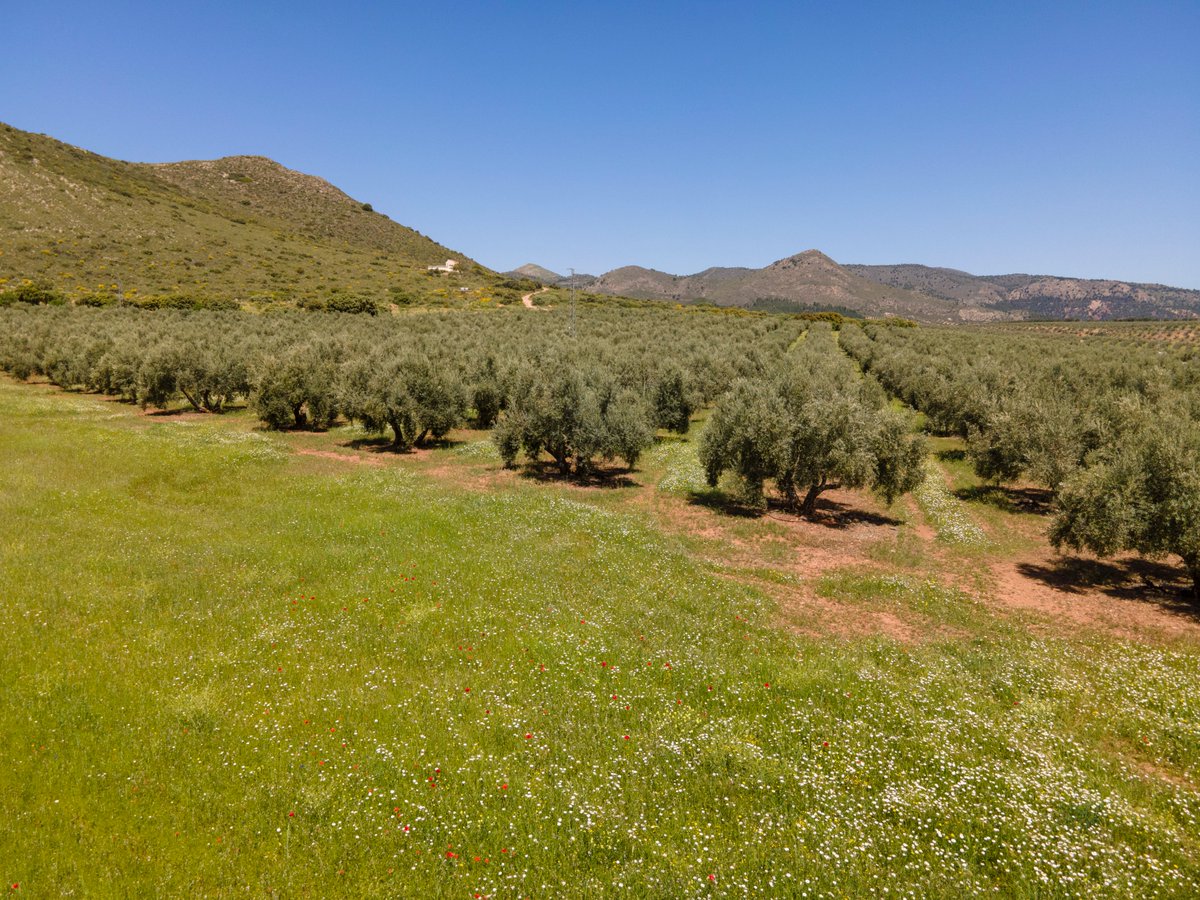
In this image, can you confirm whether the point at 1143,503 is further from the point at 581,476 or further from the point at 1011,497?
the point at 581,476

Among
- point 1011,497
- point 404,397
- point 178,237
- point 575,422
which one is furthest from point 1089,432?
point 178,237

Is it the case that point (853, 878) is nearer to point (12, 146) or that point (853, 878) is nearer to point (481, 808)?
point (481, 808)

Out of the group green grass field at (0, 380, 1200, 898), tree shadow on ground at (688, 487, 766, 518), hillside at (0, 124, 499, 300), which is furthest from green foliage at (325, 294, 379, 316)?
green grass field at (0, 380, 1200, 898)

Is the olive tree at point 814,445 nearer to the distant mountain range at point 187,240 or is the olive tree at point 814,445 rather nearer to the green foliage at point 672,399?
the green foliage at point 672,399

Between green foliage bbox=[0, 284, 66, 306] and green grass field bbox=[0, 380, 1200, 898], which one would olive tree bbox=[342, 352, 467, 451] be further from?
green foliage bbox=[0, 284, 66, 306]

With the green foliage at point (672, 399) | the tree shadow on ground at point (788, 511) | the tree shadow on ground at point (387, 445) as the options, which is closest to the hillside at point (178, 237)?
the tree shadow on ground at point (387, 445)

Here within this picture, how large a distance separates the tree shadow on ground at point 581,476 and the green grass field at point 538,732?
12.8m

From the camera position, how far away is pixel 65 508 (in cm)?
2097

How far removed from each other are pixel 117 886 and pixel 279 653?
595 centimetres

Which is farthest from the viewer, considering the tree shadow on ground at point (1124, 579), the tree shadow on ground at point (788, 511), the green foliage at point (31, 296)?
the green foliage at point (31, 296)

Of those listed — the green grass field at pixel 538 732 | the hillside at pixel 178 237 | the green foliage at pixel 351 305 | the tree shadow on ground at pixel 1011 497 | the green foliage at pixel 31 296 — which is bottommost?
the green grass field at pixel 538 732

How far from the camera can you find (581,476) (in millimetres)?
34344

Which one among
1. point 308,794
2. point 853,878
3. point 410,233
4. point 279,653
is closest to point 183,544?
point 279,653

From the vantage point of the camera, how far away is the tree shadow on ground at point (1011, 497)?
1219 inches
